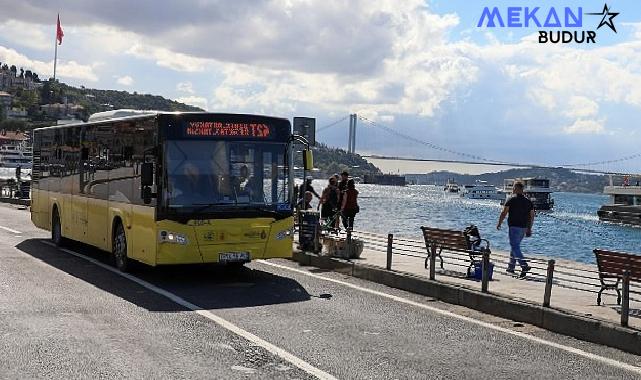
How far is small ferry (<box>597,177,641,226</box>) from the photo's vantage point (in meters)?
86.1

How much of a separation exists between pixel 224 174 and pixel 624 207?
3244 inches

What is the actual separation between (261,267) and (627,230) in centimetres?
7527

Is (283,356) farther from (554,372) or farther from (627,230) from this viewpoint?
(627,230)

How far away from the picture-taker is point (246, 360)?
7.82 m

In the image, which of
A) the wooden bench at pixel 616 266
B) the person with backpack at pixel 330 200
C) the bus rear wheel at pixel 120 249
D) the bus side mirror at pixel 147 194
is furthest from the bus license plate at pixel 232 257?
the person with backpack at pixel 330 200

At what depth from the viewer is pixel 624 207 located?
88.1 m

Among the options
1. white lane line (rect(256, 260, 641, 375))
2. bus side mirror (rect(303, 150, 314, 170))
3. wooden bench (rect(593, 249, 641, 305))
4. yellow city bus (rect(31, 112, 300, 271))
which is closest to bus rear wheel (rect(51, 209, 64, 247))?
yellow city bus (rect(31, 112, 300, 271))

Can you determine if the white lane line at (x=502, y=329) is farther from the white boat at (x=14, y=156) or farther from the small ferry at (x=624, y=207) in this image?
the white boat at (x=14, y=156)

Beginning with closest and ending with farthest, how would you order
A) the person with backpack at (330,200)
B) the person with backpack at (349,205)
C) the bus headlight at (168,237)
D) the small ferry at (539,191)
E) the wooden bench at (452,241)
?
the bus headlight at (168,237)
the wooden bench at (452,241)
the person with backpack at (349,205)
the person with backpack at (330,200)
the small ferry at (539,191)

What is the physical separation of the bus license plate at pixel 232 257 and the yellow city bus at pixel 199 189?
2cm

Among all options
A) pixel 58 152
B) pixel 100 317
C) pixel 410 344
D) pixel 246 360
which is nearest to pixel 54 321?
pixel 100 317

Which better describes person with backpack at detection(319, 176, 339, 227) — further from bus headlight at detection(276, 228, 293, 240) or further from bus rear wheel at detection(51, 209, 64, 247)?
bus rear wheel at detection(51, 209, 64, 247)

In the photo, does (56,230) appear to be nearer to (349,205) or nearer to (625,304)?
(349,205)

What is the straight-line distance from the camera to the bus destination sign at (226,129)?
13414mm
